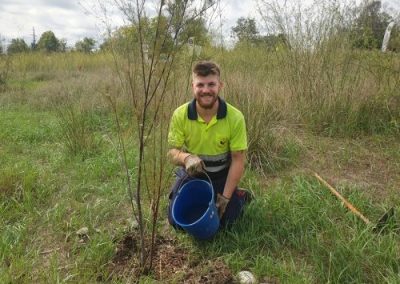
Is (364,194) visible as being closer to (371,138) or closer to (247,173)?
(247,173)

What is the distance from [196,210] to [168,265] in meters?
0.66

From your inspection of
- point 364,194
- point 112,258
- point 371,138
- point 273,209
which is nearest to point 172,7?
point 112,258

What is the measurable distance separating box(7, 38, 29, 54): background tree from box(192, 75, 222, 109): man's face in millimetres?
10810

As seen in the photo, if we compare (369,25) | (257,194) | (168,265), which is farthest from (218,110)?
(369,25)

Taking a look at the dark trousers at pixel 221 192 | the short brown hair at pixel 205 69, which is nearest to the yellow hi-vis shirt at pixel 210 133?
the dark trousers at pixel 221 192

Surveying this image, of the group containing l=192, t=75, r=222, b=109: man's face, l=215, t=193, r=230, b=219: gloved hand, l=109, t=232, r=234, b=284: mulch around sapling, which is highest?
l=192, t=75, r=222, b=109: man's face

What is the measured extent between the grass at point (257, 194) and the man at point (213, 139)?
14cm

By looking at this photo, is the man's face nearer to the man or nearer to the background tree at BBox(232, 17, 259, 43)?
the man

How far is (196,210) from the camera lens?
116 inches

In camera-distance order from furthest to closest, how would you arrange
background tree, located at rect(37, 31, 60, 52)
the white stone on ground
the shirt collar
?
background tree, located at rect(37, 31, 60, 52), the shirt collar, the white stone on ground

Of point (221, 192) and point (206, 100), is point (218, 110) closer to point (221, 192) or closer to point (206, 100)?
point (206, 100)

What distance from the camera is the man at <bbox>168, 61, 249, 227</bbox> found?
8.41 feet

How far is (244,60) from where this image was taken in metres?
5.52

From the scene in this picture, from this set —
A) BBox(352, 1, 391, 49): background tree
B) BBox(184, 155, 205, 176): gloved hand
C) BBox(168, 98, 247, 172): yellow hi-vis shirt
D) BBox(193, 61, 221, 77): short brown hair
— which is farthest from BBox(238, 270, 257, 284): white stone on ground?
BBox(352, 1, 391, 49): background tree
